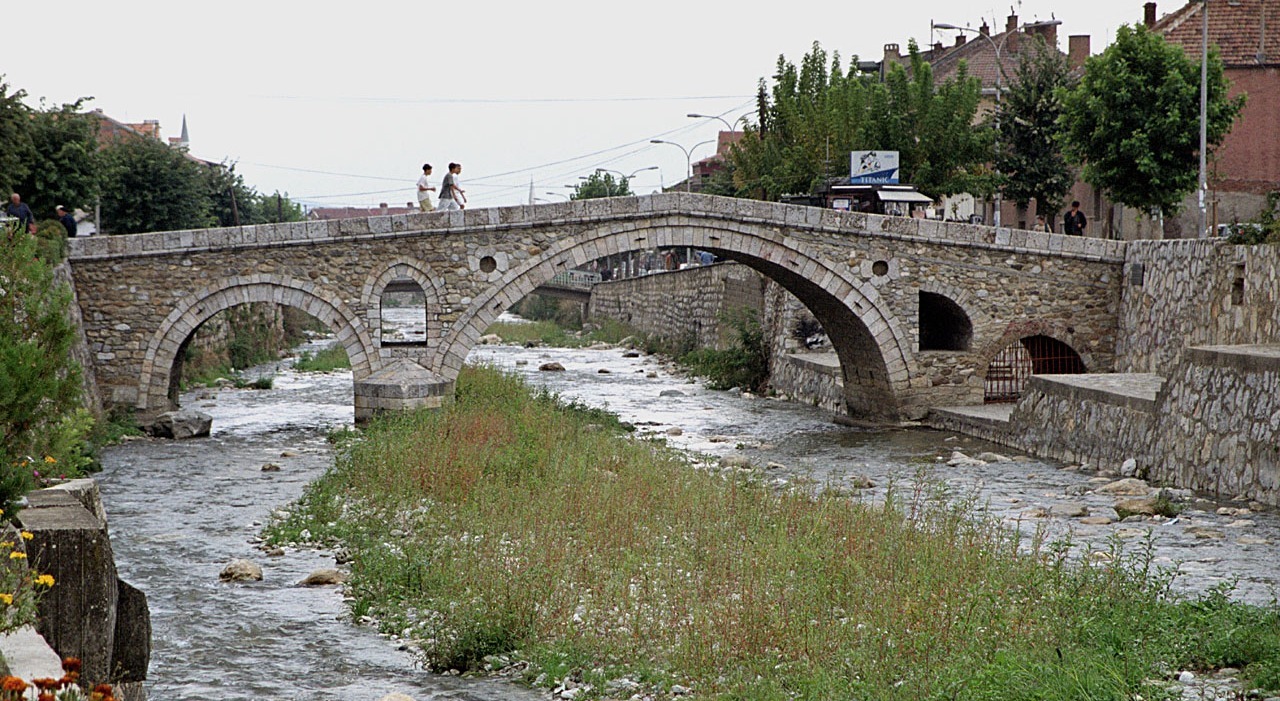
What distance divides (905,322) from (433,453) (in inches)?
383

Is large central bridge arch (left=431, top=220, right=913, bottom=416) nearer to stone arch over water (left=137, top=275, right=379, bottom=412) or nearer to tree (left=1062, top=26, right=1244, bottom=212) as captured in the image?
stone arch over water (left=137, top=275, right=379, bottom=412)

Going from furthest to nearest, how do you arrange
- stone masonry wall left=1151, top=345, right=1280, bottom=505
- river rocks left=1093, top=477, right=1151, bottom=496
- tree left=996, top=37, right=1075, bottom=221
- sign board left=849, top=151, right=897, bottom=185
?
tree left=996, top=37, right=1075, bottom=221, sign board left=849, top=151, right=897, bottom=185, river rocks left=1093, top=477, right=1151, bottom=496, stone masonry wall left=1151, top=345, right=1280, bottom=505

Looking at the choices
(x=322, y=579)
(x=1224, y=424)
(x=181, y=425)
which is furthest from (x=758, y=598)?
(x=181, y=425)

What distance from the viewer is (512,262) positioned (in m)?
20.9

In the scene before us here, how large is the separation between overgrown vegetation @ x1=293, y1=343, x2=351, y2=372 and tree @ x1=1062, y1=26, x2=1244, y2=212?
16.6 metres

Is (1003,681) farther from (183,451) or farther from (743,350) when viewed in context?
(743,350)

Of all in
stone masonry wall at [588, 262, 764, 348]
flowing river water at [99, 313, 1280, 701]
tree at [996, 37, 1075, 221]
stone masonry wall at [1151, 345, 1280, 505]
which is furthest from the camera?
stone masonry wall at [588, 262, 764, 348]

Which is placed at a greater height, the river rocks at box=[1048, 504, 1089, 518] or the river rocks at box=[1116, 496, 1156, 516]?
the river rocks at box=[1116, 496, 1156, 516]

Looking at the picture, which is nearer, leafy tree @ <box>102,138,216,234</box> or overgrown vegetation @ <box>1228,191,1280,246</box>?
overgrown vegetation @ <box>1228,191,1280,246</box>

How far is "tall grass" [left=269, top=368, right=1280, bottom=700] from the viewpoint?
6934 mm

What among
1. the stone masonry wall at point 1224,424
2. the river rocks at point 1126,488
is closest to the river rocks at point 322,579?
the river rocks at point 1126,488

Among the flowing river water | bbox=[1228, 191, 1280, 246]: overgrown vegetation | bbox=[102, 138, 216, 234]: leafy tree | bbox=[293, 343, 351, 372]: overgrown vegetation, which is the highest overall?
bbox=[102, 138, 216, 234]: leafy tree

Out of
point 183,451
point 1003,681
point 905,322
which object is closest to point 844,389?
point 905,322

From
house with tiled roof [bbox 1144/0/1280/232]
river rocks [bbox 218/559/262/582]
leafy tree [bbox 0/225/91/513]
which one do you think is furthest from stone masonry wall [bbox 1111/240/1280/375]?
leafy tree [bbox 0/225/91/513]
